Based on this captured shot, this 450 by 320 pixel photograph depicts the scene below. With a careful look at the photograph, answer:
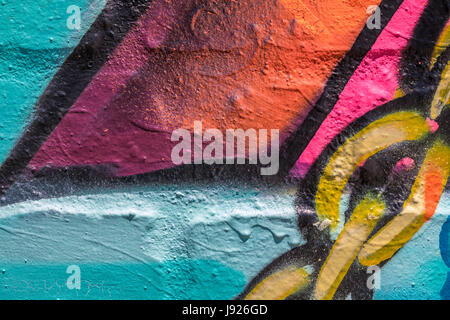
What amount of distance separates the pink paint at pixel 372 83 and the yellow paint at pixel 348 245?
25 centimetres

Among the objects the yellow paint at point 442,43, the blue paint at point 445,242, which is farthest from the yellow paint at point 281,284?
the yellow paint at point 442,43

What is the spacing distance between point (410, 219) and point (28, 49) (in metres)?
1.40

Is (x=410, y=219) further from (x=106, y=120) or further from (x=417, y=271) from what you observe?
(x=106, y=120)

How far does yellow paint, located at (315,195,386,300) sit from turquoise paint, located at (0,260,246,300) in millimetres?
299

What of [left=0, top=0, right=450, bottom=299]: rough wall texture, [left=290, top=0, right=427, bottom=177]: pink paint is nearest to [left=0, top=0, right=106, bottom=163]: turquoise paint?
[left=0, top=0, right=450, bottom=299]: rough wall texture

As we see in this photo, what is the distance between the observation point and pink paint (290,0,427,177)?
1.09 meters

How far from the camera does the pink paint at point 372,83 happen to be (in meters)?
1.09

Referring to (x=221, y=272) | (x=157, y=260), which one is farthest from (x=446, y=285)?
(x=157, y=260)

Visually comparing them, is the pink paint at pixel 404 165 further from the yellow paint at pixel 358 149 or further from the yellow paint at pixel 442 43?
the yellow paint at pixel 442 43

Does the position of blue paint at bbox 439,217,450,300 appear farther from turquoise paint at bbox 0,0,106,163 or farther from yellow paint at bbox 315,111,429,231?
turquoise paint at bbox 0,0,106,163

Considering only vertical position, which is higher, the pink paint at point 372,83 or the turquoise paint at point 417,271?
the pink paint at point 372,83

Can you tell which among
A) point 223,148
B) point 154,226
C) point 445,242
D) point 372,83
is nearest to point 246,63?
point 223,148

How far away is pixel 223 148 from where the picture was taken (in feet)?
3.58

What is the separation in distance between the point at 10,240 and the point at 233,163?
0.79m
